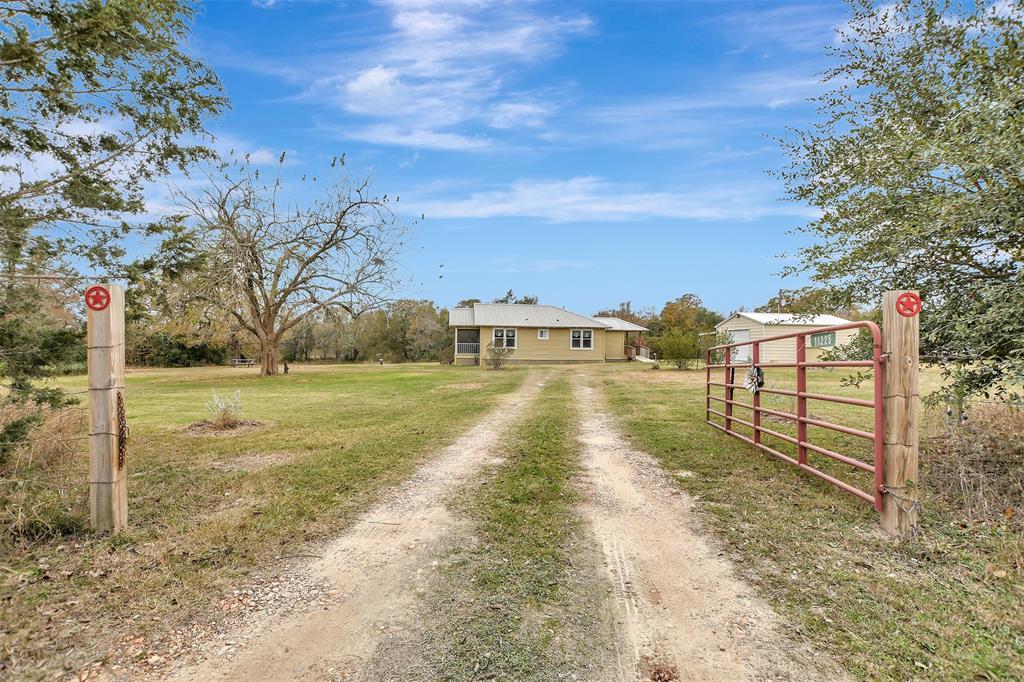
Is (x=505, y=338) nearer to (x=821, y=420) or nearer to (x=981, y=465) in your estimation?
(x=821, y=420)

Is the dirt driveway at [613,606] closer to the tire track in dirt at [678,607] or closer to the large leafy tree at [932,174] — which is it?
the tire track in dirt at [678,607]

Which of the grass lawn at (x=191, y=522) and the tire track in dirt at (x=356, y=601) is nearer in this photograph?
the tire track in dirt at (x=356, y=601)

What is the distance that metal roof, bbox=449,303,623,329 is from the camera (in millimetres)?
30000

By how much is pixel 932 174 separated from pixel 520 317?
26.7 meters

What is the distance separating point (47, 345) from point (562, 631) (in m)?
5.67

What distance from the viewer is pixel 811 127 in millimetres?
6289

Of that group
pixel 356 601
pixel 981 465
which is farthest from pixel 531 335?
pixel 356 601

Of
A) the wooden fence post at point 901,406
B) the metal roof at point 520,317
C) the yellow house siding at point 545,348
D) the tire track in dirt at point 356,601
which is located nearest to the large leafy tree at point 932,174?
the wooden fence post at point 901,406

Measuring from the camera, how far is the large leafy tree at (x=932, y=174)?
4.13m

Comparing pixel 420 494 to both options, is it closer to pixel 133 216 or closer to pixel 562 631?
pixel 562 631

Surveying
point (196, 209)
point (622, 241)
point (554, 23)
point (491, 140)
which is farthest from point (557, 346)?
point (554, 23)

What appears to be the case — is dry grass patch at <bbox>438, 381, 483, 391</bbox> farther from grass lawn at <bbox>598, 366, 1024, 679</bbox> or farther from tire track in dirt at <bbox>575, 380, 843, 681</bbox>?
tire track in dirt at <bbox>575, 380, 843, 681</bbox>

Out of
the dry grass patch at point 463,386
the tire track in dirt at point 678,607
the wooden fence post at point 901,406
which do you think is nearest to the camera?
the tire track in dirt at point 678,607

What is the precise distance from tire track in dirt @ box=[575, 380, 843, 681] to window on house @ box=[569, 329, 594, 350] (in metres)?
26.9
